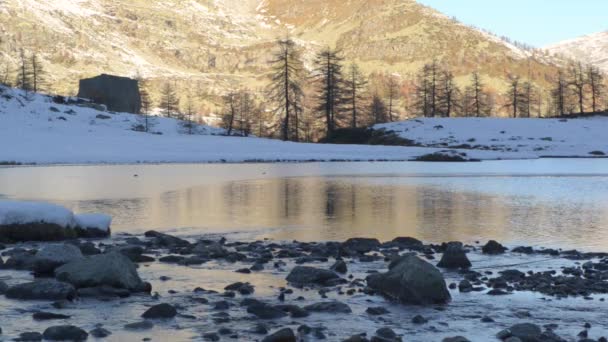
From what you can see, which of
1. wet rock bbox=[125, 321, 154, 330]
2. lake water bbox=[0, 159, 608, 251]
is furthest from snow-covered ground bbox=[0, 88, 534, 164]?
wet rock bbox=[125, 321, 154, 330]

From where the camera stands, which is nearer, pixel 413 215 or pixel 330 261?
pixel 330 261

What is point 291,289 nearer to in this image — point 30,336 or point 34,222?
point 30,336

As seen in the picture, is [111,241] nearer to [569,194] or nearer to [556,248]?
[556,248]

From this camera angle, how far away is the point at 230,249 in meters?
16.9

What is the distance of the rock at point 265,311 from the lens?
10555mm

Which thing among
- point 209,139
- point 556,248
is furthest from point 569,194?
point 209,139

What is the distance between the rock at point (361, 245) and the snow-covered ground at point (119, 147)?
46.5 m

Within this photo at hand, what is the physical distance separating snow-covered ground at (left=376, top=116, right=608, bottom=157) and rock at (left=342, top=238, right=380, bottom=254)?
56703 mm

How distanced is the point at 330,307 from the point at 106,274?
3.77m

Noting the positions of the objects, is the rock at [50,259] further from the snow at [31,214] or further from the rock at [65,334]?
→ the snow at [31,214]

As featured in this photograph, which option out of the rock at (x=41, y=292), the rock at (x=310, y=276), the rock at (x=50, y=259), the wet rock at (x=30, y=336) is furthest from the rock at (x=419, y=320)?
the rock at (x=50, y=259)

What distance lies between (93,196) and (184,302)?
2015cm

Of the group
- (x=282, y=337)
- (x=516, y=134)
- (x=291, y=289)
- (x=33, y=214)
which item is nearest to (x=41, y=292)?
(x=291, y=289)

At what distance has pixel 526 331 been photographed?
371 inches
